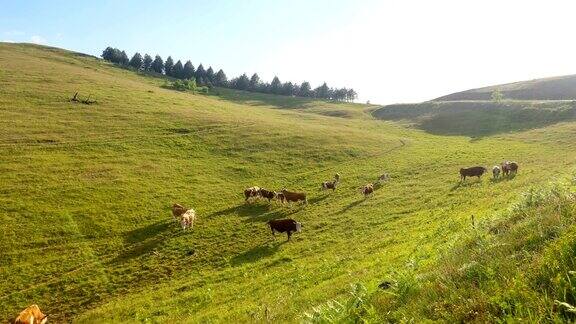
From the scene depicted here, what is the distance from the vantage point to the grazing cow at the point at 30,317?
19.4m

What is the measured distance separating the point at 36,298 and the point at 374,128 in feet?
237

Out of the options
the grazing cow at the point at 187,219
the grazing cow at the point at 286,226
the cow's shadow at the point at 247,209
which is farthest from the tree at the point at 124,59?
the grazing cow at the point at 286,226

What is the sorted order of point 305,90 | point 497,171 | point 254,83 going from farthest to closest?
point 254,83 → point 305,90 → point 497,171

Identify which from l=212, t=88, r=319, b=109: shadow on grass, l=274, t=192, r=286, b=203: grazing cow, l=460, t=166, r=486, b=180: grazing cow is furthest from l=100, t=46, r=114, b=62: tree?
l=460, t=166, r=486, b=180: grazing cow

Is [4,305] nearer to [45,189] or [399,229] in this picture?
[45,189]

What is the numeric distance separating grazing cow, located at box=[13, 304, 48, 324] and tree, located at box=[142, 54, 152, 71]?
579 feet

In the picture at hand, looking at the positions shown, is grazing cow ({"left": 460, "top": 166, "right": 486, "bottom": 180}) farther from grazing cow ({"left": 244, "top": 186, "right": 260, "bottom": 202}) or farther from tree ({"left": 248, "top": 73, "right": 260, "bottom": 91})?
tree ({"left": 248, "top": 73, "right": 260, "bottom": 91})

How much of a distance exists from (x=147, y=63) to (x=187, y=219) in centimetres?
16547

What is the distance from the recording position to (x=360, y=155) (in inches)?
2335

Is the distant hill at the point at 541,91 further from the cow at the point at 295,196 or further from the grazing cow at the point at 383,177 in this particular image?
the cow at the point at 295,196

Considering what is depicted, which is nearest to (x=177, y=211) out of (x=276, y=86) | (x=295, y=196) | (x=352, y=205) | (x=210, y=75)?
(x=295, y=196)

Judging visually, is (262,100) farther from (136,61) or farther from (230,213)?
(230,213)

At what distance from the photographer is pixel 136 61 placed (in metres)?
183

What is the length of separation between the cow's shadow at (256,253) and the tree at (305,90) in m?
157
